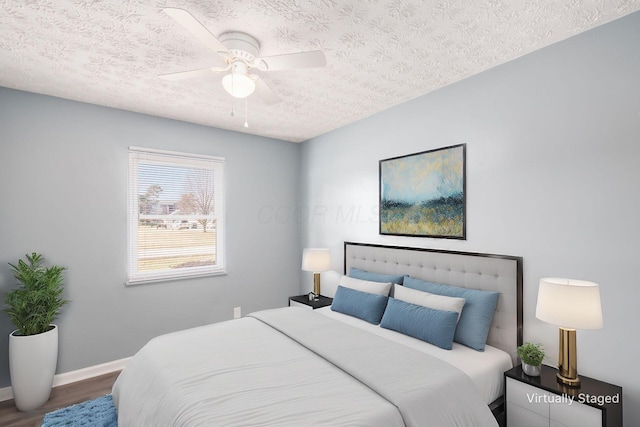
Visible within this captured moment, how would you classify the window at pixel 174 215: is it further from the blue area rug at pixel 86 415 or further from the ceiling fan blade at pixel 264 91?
the ceiling fan blade at pixel 264 91

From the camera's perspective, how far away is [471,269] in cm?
253

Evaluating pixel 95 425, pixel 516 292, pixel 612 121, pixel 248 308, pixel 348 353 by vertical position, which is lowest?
pixel 95 425

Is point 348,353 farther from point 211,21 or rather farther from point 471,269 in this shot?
point 211,21

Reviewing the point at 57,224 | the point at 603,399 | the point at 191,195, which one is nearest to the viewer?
the point at 603,399

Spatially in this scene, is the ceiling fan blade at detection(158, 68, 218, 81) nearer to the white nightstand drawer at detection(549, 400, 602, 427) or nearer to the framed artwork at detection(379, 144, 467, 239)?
the framed artwork at detection(379, 144, 467, 239)

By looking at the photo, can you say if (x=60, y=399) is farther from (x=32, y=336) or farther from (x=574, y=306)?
(x=574, y=306)

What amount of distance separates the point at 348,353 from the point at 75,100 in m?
3.40

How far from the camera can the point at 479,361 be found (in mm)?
2070

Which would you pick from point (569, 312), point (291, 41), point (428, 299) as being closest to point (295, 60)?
point (291, 41)

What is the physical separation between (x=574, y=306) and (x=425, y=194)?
145cm

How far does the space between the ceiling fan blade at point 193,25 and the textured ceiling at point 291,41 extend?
227 mm

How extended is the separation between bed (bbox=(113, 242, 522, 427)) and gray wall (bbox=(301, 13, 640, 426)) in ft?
0.84

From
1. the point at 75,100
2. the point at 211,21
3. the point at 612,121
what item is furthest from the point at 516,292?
the point at 75,100

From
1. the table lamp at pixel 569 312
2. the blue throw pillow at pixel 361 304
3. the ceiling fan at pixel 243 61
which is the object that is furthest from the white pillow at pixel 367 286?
the ceiling fan at pixel 243 61
